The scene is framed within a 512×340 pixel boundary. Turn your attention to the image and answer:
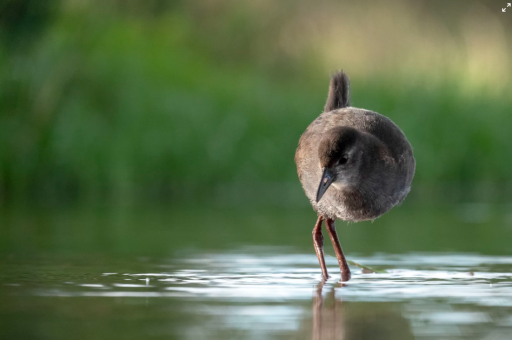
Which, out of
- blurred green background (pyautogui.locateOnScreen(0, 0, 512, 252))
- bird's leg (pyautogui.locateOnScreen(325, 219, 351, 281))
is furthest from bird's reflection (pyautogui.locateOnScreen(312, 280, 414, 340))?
blurred green background (pyautogui.locateOnScreen(0, 0, 512, 252))

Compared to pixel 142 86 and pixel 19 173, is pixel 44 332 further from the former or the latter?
pixel 142 86

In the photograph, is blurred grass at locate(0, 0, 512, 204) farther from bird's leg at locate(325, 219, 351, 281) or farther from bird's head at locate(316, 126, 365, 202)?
bird's head at locate(316, 126, 365, 202)

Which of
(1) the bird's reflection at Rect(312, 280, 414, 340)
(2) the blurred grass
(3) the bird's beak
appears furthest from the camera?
(2) the blurred grass

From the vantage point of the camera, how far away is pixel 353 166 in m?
5.91

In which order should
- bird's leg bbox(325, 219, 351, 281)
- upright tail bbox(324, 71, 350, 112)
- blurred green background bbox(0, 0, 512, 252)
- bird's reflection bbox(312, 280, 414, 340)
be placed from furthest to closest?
blurred green background bbox(0, 0, 512, 252), upright tail bbox(324, 71, 350, 112), bird's leg bbox(325, 219, 351, 281), bird's reflection bbox(312, 280, 414, 340)

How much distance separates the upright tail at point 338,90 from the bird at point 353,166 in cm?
58

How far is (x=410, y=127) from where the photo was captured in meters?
13.9

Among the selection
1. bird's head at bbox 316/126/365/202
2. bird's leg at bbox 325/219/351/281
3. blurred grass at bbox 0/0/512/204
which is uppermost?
blurred grass at bbox 0/0/512/204

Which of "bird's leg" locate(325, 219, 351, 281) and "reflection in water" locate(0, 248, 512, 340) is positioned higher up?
"bird's leg" locate(325, 219, 351, 281)

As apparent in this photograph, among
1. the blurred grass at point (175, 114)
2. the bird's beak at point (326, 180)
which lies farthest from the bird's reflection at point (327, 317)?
the blurred grass at point (175, 114)

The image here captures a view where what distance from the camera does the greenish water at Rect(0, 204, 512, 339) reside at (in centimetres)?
393

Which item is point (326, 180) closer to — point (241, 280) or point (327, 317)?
point (241, 280)

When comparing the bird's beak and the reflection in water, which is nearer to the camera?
the reflection in water

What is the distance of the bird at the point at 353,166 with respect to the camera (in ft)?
18.9
